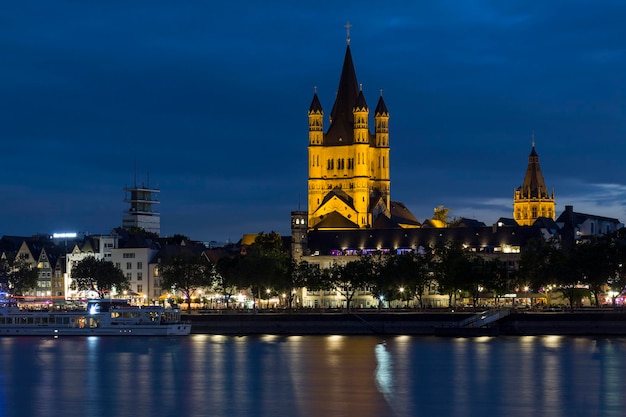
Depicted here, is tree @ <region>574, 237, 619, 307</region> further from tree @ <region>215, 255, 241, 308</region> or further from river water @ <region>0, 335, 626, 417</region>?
tree @ <region>215, 255, 241, 308</region>

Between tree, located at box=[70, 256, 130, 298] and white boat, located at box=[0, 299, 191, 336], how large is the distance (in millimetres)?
26556

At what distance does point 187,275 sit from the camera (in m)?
159

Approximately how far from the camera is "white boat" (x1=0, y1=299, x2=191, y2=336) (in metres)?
133

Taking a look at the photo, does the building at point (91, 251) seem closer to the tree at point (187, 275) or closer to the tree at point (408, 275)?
the tree at point (187, 275)

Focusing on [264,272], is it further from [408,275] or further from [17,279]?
[17,279]

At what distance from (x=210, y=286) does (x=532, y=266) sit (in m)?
37.5

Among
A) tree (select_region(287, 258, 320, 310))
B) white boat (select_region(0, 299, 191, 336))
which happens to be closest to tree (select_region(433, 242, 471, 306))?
tree (select_region(287, 258, 320, 310))

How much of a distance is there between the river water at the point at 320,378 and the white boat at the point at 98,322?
496 inches

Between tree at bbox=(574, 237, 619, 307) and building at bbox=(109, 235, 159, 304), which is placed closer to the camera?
tree at bbox=(574, 237, 619, 307)

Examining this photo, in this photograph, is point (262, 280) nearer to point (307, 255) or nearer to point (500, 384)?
point (307, 255)

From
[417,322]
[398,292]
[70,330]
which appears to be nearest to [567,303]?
[398,292]

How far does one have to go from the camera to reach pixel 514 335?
419 feet

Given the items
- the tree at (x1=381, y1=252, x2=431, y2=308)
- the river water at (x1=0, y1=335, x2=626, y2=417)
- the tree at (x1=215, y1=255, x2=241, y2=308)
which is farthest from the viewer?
the tree at (x1=215, y1=255, x2=241, y2=308)

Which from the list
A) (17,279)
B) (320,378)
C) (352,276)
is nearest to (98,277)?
(17,279)
